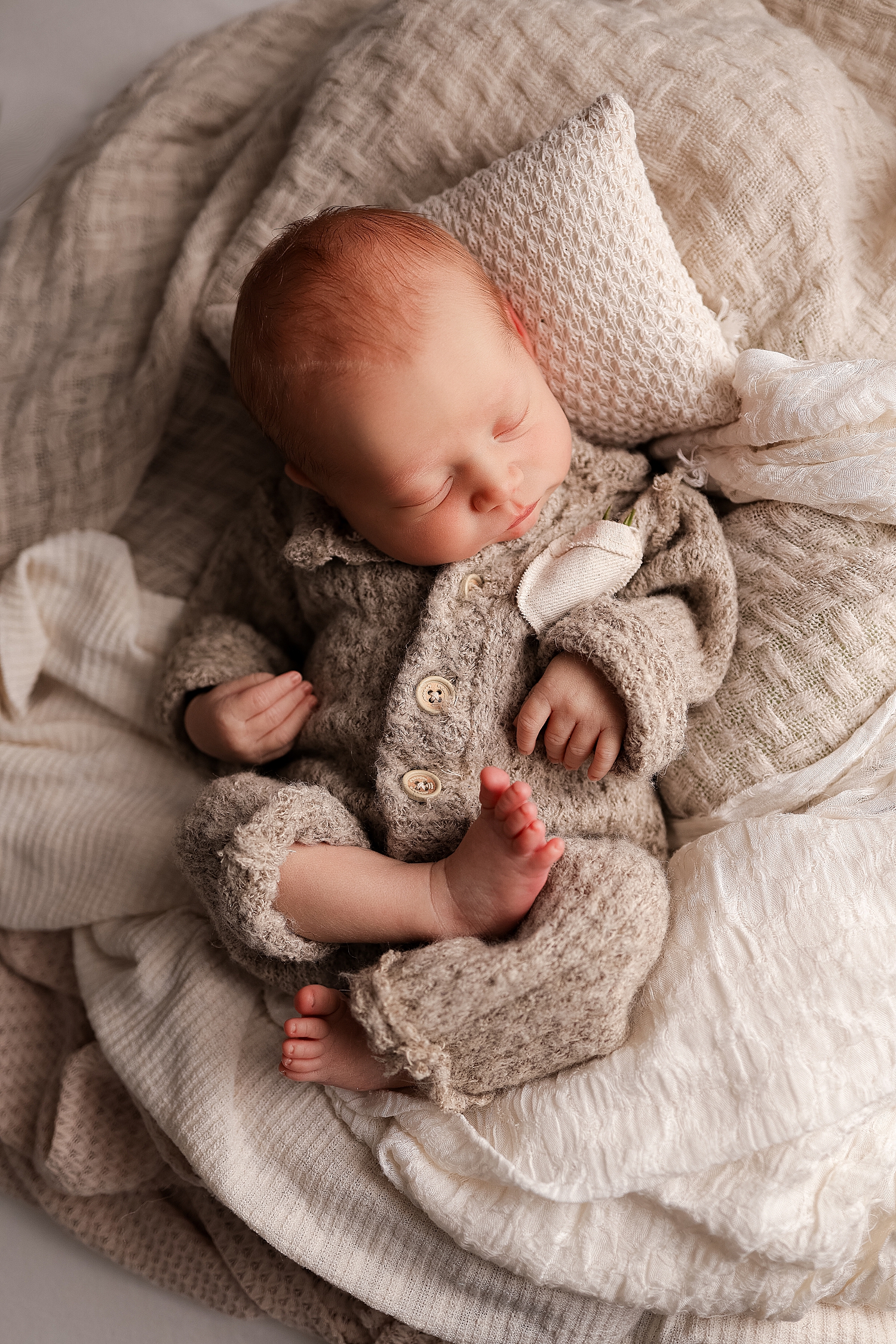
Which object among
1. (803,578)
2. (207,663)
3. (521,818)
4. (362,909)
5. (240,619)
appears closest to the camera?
(521,818)

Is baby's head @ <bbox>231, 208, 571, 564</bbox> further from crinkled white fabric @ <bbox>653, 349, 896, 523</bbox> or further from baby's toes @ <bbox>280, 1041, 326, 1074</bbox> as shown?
baby's toes @ <bbox>280, 1041, 326, 1074</bbox>

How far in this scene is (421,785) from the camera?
1.15 meters

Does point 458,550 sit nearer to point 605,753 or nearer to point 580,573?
point 580,573

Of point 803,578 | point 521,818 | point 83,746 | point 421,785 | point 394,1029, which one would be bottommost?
point 83,746

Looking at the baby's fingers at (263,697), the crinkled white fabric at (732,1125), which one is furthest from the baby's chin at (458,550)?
the crinkled white fabric at (732,1125)

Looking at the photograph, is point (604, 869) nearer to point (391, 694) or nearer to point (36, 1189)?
point (391, 694)

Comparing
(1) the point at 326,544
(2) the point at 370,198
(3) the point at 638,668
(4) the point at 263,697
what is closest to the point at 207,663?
(4) the point at 263,697

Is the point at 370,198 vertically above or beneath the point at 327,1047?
above

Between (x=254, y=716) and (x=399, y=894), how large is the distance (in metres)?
0.33

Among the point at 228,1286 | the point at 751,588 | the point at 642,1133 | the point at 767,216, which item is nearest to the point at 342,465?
the point at 751,588

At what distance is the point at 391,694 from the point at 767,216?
2.64ft

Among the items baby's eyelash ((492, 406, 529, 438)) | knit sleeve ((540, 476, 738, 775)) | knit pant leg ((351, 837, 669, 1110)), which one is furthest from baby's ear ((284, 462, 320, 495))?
knit pant leg ((351, 837, 669, 1110))

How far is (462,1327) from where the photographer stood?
3.80 ft

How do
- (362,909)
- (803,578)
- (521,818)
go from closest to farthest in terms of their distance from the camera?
Result: (521,818) < (362,909) < (803,578)
